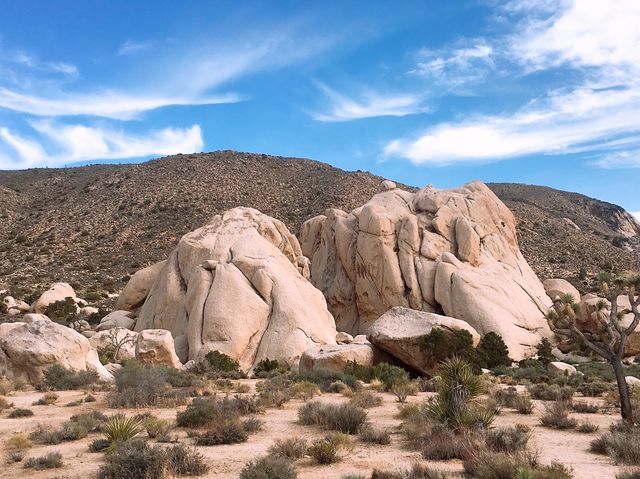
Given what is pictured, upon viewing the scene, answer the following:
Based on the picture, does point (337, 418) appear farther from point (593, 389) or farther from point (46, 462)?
point (593, 389)

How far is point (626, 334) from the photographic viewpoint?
50.2ft

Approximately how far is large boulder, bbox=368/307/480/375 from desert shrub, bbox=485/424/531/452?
14563 millimetres

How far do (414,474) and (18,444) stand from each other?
27.8 ft

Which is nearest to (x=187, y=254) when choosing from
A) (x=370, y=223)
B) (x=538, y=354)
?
(x=370, y=223)

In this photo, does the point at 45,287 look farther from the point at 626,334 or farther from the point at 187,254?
the point at 626,334

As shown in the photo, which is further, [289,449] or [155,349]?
[155,349]

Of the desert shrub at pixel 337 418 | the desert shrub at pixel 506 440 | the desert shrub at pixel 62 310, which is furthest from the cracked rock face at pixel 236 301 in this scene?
the desert shrub at pixel 506 440

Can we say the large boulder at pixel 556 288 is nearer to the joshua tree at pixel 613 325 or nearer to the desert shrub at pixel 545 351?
the desert shrub at pixel 545 351

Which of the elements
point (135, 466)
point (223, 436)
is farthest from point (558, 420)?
point (135, 466)

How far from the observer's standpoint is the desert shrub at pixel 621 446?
11.0m

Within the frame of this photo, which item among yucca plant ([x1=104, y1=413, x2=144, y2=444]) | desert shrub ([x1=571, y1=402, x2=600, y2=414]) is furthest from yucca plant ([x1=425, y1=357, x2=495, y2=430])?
yucca plant ([x1=104, y1=413, x2=144, y2=444])

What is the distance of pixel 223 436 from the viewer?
12805mm

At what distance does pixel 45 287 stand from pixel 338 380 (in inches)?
1535

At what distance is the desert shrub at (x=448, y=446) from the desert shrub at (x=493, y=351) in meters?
17.2
